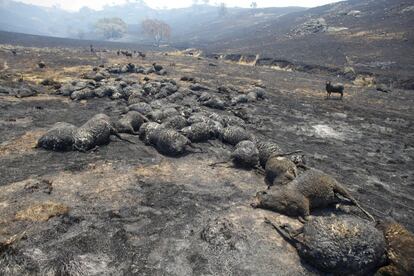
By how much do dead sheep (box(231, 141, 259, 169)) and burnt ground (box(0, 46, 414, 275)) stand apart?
0.39 m

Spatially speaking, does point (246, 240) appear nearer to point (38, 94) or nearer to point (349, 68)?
point (38, 94)

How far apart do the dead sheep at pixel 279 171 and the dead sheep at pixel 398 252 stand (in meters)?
3.78

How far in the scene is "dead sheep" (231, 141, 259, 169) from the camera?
13.0 m

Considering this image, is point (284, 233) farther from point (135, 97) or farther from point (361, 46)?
point (361, 46)

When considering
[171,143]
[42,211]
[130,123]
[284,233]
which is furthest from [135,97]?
[284,233]

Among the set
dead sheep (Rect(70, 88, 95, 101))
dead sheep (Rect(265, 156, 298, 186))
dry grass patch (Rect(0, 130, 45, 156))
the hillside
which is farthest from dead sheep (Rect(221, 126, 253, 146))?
the hillside

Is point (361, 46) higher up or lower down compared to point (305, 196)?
higher up

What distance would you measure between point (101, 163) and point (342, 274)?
9275mm

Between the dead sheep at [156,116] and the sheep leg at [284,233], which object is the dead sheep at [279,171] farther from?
the dead sheep at [156,116]

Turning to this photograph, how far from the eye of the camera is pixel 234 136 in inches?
607

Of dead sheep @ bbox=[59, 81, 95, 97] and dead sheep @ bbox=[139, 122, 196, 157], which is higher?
dead sheep @ bbox=[59, 81, 95, 97]

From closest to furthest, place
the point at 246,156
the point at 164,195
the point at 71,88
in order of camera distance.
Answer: the point at 164,195 < the point at 246,156 < the point at 71,88

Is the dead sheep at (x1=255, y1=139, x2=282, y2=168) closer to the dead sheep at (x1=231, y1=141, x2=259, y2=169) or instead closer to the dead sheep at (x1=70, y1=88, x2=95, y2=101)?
the dead sheep at (x1=231, y1=141, x2=259, y2=169)

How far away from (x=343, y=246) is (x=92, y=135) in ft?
35.4
